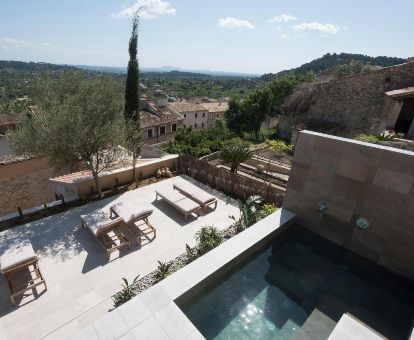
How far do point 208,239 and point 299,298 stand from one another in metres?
3.10

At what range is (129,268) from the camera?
7.43m

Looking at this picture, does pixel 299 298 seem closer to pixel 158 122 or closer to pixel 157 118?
pixel 158 122

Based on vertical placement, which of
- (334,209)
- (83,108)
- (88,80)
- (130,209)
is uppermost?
(88,80)

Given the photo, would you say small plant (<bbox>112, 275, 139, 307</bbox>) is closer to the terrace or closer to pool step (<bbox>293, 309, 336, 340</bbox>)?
the terrace

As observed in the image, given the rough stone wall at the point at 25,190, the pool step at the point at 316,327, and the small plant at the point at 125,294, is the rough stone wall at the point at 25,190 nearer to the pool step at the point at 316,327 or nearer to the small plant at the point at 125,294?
the small plant at the point at 125,294

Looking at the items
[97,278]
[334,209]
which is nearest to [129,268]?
[97,278]

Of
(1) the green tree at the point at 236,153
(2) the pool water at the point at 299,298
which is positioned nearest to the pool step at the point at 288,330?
(2) the pool water at the point at 299,298

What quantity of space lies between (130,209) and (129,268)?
224 centimetres

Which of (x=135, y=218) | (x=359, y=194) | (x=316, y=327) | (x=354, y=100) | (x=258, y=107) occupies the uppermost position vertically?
(x=354, y=100)

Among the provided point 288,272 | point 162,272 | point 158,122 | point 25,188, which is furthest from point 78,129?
point 158,122

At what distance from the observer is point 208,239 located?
801 cm

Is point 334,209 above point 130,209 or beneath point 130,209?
above

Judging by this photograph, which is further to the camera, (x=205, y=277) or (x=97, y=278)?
(x=97, y=278)

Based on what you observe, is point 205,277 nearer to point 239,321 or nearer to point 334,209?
A: point 239,321
